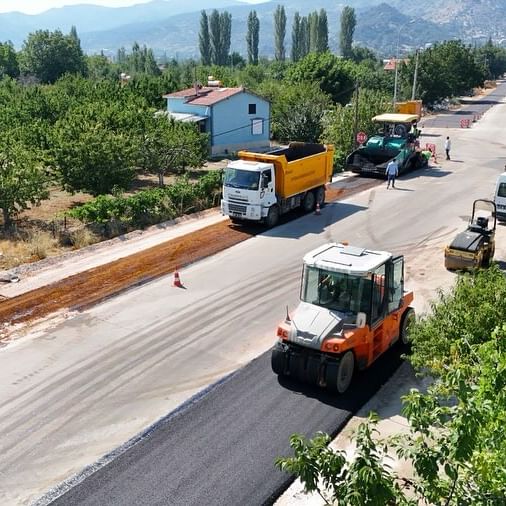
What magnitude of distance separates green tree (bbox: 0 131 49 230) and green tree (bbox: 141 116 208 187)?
7322 mm

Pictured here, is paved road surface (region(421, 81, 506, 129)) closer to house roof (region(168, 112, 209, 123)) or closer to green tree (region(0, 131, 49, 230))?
house roof (region(168, 112, 209, 123))

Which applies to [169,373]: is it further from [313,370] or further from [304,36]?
[304,36]

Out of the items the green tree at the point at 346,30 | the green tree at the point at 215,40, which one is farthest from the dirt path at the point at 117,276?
the green tree at the point at 346,30

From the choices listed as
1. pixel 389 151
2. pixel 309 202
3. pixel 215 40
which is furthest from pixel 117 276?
pixel 215 40

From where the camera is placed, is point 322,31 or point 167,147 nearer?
point 167,147

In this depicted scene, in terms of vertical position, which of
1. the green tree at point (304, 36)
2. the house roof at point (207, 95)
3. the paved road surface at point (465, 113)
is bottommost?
the paved road surface at point (465, 113)

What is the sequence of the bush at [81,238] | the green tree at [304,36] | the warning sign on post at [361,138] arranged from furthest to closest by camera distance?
the green tree at [304,36] < the warning sign on post at [361,138] < the bush at [81,238]

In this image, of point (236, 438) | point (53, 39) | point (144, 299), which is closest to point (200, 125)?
point (144, 299)

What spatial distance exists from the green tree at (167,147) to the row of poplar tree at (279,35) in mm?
110453

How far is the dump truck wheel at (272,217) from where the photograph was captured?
2317cm

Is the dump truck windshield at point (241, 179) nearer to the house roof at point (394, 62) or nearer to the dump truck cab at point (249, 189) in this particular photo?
the dump truck cab at point (249, 189)

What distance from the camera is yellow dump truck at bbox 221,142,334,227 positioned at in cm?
2245

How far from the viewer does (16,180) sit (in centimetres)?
2294

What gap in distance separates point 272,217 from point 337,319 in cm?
1177
